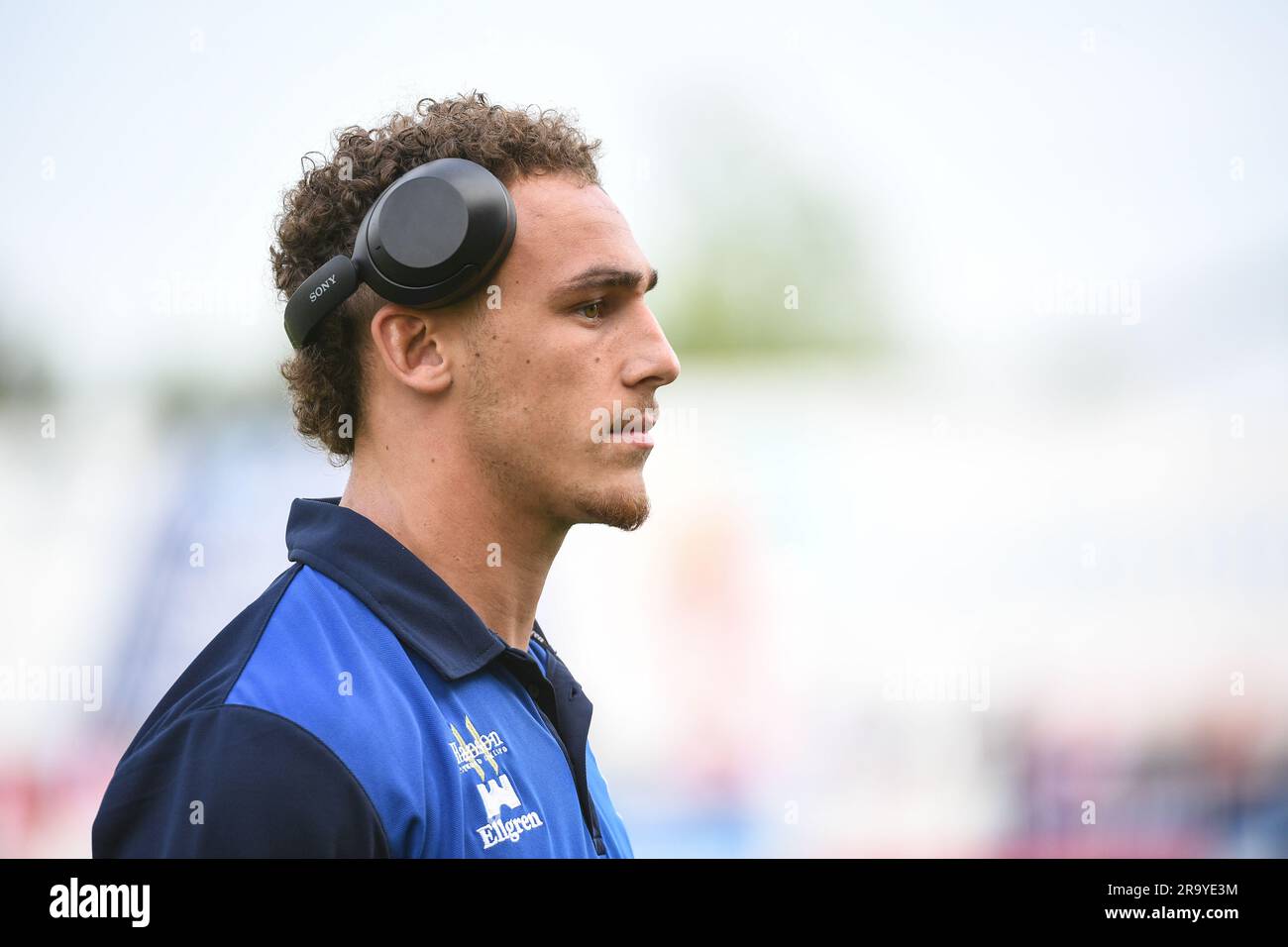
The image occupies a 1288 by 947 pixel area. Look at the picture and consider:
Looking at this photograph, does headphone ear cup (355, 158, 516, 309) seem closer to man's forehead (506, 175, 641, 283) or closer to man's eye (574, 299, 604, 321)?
man's forehead (506, 175, 641, 283)

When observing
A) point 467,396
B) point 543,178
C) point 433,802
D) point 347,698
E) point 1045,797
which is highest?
point 543,178

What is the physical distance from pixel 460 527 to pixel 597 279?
1.44ft

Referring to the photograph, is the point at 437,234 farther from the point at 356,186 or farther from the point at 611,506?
the point at 611,506

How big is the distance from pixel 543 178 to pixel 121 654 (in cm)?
404

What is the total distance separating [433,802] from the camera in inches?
54.8

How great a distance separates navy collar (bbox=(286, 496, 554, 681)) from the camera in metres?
1.60

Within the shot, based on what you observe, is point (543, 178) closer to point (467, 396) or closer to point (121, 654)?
point (467, 396)

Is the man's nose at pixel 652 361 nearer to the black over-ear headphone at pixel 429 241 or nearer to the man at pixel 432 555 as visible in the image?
the man at pixel 432 555

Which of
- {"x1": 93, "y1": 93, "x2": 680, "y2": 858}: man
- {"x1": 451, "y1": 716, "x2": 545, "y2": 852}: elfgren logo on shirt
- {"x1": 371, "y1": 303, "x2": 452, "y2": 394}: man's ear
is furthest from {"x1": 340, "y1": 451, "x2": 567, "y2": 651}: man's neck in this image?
{"x1": 451, "y1": 716, "x2": 545, "y2": 852}: elfgren logo on shirt

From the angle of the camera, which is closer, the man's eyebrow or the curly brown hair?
the man's eyebrow

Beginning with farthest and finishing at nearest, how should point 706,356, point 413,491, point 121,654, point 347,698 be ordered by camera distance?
point 706,356 < point 121,654 < point 413,491 < point 347,698

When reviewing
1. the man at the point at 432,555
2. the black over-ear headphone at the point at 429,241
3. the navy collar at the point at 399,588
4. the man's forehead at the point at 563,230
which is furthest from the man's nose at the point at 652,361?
the navy collar at the point at 399,588

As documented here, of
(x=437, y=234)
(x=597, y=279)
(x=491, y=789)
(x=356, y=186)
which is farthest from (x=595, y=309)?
(x=491, y=789)
